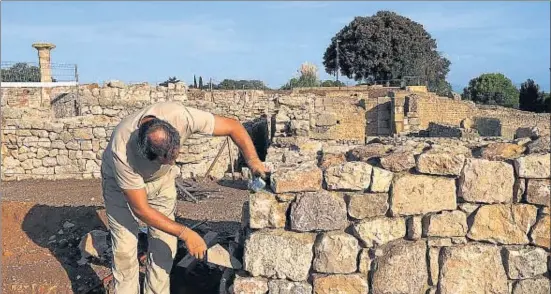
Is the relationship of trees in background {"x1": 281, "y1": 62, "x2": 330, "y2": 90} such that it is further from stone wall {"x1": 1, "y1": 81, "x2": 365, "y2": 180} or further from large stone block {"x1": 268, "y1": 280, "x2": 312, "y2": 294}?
large stone block {"x1": 268, "y1": 280, "x2": 312, "y2": 294}

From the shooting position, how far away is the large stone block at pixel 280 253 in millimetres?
4035

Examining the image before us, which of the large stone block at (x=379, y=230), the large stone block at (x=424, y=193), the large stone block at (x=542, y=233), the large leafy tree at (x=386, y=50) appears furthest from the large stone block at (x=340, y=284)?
the large leafy tree at (x=386, y=50)

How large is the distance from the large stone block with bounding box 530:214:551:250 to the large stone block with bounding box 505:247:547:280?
2.0 inches

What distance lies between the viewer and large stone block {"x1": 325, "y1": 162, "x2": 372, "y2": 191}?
13.0 ft

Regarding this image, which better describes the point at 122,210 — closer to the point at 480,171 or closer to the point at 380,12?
the point at 480,171

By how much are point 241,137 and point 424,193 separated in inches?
58.1

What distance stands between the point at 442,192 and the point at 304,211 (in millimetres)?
1005

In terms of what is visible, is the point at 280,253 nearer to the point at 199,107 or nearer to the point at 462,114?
the point at 199,107

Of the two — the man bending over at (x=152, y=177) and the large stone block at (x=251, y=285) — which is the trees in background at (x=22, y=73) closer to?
the man bending over at (x=152, y=177)

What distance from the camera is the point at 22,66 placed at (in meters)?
23.4

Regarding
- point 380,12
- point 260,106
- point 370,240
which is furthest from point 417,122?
point 380,12

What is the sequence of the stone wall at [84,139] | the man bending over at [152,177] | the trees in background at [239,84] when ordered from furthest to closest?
the trees in background at [239,84], the stone wall at [84,139], the man bending over at [152,177]

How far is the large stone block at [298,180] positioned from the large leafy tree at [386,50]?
37821mm

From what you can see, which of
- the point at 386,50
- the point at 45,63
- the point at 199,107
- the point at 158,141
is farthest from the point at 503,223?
the point at 386,50
